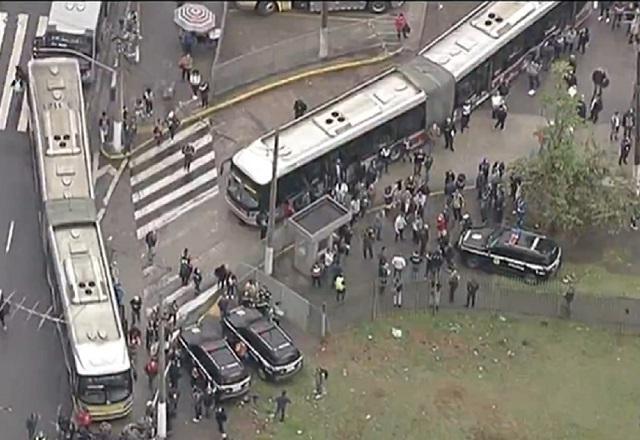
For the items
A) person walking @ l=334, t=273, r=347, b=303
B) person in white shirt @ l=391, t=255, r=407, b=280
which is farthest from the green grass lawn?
person in white shirt @ l=391, t=255, r=407, b=280

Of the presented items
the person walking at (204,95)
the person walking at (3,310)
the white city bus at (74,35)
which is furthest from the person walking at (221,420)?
the white city bus at (74,35)

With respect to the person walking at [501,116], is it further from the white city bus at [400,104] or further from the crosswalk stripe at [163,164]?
the crosswalk stripe at [163,164]

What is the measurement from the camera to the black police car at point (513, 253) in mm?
73688

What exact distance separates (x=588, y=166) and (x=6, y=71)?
83.1 feet

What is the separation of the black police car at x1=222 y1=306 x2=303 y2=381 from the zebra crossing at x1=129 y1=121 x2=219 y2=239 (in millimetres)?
7902

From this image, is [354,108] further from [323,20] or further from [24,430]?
[24,430]

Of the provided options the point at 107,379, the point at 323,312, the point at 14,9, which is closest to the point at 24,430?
the point at 107,379

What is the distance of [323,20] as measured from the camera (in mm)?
84750

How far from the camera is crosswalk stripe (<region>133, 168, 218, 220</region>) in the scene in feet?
254

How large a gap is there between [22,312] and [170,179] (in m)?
10.1

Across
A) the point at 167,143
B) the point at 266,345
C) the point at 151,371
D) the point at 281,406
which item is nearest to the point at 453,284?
the point at 266,345

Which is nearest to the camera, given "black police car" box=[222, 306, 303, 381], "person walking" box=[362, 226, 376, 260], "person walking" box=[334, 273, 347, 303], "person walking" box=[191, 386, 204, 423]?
"person walking" box=[191, 386, 204, 423]

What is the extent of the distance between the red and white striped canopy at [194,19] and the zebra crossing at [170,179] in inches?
219

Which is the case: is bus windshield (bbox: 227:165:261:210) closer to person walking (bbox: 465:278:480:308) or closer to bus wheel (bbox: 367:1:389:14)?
person walking (bbox: 465:278:480:308)
